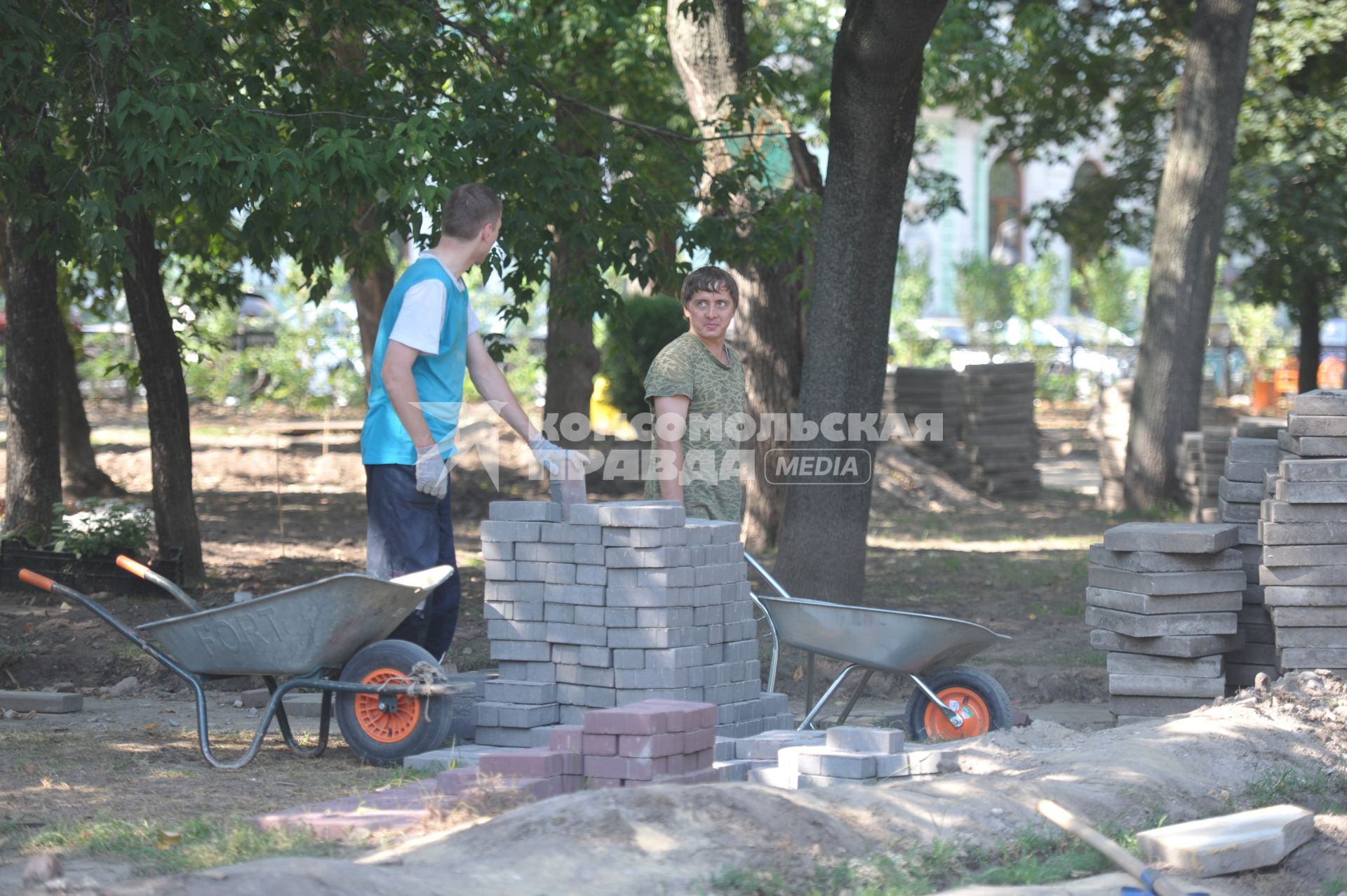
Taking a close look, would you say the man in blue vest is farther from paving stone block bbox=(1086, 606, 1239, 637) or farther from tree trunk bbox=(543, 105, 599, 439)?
tree trunk bbox=(543, 105, 599, 439)

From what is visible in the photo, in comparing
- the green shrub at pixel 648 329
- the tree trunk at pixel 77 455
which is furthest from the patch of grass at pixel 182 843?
the green shrub at pixel 648 329

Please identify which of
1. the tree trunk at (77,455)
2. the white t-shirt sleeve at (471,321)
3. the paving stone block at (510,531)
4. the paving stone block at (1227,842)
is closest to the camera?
the paving stone block at (1227,842)

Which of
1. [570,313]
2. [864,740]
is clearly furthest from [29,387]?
[864,740]

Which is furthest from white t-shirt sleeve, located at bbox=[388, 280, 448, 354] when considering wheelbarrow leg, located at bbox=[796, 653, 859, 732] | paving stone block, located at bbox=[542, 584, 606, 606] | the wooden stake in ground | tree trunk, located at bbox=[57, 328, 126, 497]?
tree trunk, located at bbox=[57, 328, 126, 497]

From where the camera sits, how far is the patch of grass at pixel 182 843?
12.2ft

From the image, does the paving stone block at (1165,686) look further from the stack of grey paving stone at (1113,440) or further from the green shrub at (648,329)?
the green shrub at (648,329)

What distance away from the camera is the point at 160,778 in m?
4.80

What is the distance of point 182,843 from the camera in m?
3.91

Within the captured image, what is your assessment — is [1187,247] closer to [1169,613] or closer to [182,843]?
[1169,613]

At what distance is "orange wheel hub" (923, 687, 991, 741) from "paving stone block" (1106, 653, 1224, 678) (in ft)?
2.53

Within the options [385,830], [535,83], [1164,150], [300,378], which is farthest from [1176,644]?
[300,378]

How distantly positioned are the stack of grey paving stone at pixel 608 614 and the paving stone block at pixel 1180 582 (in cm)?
162

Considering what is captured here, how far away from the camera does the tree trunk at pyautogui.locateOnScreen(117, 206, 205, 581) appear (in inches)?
336

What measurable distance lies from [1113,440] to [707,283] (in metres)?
10.3
